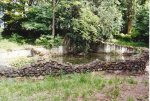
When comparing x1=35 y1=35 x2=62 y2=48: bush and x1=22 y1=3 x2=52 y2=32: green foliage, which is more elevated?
x1=22 y1=3 x2=52 y2=32: green foliage

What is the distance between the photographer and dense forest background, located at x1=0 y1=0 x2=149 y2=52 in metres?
31.8

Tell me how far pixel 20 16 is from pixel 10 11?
3.78 feet

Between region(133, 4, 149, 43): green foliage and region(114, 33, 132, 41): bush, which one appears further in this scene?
region(114, 33, 132, 41): bush

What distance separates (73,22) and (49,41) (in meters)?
2.79

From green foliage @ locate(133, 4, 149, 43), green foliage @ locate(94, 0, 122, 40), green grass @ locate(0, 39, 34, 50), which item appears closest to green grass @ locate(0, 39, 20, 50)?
green grass @ locate(0, 39, 34, 50)

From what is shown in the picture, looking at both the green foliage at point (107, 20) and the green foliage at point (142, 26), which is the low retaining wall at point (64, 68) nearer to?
the green foliage at point (107, 20)

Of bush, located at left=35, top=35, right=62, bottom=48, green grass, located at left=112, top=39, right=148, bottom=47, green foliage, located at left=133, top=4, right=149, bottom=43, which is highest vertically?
green foliage, located at left=133, top=4, right=149, bottom=43

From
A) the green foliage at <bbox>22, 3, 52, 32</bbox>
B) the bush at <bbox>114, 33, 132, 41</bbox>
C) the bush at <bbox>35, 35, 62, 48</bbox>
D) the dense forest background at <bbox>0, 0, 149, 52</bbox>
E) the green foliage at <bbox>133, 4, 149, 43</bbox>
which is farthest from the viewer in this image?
the bush at <bbox>114, 33, 132, 41</bbox>

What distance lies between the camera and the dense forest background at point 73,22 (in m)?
31.8

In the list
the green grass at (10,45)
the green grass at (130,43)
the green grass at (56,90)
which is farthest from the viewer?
the green grass at (130,43)

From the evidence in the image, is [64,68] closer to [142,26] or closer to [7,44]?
[7,44]

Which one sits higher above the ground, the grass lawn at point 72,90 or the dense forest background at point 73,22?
the dense forest background at point 73,22

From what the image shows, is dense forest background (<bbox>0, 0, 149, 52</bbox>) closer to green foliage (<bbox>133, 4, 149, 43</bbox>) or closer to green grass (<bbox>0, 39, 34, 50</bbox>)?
green foliage (<bbox>133, 4, 149, 43</bbox>)

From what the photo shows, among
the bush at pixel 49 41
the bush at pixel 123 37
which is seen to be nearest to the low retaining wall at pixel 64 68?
the bush at pixel 49 41
